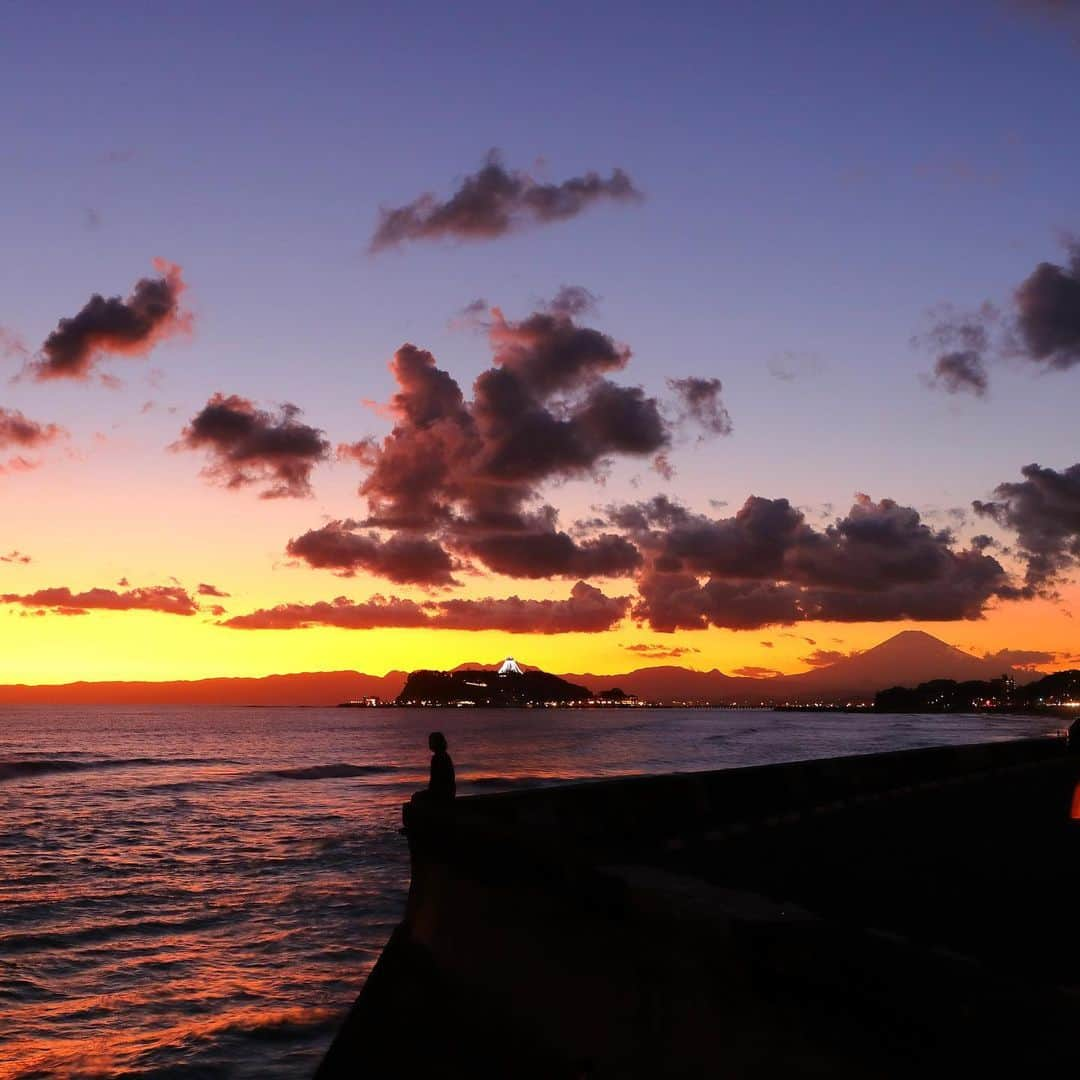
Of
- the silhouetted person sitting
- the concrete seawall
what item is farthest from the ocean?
the concrete seawall

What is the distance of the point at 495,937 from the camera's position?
720cm

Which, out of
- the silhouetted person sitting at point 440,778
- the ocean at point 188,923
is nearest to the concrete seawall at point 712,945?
the silhouetted person sitting at point 440,778

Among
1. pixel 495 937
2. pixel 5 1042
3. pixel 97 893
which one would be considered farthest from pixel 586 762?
pixel 495 937

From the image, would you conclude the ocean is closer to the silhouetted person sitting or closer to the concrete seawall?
the silhouetted person sitting

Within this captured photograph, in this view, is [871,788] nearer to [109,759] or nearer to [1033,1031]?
[1033,1031]

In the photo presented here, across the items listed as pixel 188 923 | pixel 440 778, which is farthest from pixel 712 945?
pixel 188 923

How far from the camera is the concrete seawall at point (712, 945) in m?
3.70

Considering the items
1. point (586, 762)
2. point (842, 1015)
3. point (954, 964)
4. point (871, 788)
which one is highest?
point (954, 964)

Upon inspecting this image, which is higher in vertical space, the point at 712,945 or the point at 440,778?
the point at 440,778

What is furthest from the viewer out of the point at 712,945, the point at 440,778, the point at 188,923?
the point at 188,923

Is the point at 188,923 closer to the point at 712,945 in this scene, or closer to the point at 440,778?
the point at 440,778

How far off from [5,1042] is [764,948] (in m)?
11.6

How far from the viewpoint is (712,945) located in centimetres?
472

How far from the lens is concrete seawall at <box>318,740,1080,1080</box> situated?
370 cm
